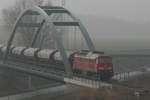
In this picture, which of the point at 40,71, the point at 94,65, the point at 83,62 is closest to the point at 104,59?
the point at 94,65

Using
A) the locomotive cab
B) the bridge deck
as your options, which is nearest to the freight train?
the locomotive cab

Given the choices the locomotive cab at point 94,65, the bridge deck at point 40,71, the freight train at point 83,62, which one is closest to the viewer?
the locomotive cab at point 94,65

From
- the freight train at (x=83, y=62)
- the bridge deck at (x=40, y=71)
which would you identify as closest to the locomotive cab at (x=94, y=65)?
the freight train at (x=83, y=62)

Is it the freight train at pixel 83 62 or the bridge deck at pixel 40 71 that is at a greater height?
the freight train at pixel 83 62

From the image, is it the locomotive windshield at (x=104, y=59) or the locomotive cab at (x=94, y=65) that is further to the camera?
the locomotive windshield at (x=104, y=59)

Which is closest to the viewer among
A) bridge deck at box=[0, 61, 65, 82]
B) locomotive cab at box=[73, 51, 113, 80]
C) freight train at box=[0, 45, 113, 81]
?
locomotive cab at box=[73, 51, 113, 80]

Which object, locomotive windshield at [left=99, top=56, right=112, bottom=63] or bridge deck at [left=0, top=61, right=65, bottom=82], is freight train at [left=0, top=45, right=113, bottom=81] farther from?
bridge deck at [left=0, top=61, right=65, bottom=82]

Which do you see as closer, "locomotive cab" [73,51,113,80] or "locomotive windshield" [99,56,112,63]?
"locomotive cab" [73,51,113,80]

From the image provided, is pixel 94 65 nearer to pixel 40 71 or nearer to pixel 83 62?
pixel 83 62

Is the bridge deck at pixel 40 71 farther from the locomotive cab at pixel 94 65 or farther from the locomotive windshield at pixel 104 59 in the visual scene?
the locomotive windshield at pixel 104 59

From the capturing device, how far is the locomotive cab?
46.8 meters

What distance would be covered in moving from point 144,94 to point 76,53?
587 inches

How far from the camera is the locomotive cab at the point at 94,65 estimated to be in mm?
46812

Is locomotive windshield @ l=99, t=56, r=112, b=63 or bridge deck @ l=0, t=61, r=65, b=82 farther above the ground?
locomotive windshield @ l=99, t=56, r=112, b=63
